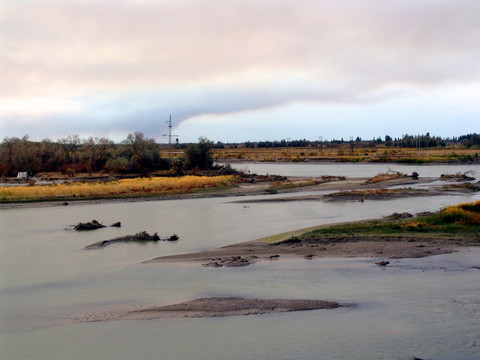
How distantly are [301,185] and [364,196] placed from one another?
34.4 feet

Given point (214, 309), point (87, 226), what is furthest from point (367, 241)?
point (87, 226)

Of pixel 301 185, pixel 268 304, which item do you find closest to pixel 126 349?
pixel 268 304

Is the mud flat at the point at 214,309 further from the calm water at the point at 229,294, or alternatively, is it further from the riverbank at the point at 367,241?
the riverbank at the point at 367,241

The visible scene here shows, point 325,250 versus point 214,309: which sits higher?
point 325,250

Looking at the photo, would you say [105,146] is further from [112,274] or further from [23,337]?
[23,337]

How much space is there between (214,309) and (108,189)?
30.4m

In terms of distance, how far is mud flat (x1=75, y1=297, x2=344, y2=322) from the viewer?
11.5m

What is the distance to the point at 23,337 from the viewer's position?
1075 cm

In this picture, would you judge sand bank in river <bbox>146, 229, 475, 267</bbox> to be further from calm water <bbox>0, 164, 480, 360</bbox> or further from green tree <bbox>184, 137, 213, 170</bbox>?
green tree <bbox>184, 137, 213, 170</bbox>

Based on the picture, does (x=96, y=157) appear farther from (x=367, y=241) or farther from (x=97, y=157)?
(x=367, y=241)

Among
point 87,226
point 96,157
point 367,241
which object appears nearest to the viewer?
point 367,241

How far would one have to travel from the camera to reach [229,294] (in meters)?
12.8

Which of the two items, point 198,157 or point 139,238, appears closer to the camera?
point 139,238

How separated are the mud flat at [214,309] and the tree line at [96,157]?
45.7 m
